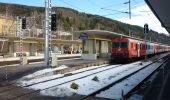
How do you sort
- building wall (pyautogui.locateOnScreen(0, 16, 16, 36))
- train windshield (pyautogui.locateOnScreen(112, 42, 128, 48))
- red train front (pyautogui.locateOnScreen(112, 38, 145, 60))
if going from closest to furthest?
1. red train front (pyautogui.locateOnScreen(112, 38, 145, 60))
2. train windshield (pyautogui.locateOnScreen(112, 42, 128, 48))
3. building wall (pyautogui.locateOnScreen(0, 16, 16, 36))

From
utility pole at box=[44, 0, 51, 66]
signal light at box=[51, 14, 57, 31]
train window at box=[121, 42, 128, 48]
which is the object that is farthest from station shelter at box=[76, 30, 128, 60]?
utility pole at box=[44, 0, 51, 66]

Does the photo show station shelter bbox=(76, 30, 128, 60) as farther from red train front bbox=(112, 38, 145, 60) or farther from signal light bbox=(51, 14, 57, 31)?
signal light bbox=(51, 14, 57, 31)

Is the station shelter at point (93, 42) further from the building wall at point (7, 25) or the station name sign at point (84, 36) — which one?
the building wall at point (7, 25)

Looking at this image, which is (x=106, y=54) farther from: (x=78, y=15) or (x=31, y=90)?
(x=78, y=15)

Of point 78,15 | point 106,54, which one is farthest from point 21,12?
point 106,54

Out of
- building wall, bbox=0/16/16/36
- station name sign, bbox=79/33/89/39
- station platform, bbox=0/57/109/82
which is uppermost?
building wall, bbox=0/16/16/36

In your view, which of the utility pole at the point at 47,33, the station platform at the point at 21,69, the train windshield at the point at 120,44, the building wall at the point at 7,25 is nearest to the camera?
the station platform at the point at 21,69

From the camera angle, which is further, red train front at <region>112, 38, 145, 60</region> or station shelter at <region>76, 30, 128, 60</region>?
station shelter at <region>76, 30, 128, 60</region>

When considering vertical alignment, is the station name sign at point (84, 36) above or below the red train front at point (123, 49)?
above

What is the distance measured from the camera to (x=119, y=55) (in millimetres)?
37438

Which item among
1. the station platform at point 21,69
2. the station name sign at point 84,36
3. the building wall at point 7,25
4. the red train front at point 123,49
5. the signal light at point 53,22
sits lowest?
the station platform at point 21,69

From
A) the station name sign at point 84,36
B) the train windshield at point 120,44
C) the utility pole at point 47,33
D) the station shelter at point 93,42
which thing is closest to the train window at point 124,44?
the train windshield at point 120,44

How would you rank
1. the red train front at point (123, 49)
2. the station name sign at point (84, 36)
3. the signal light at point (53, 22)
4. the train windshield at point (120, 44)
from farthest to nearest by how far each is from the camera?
the station name sign at point (84, 36)
the train windshield at point (120, 44)
the red train front at point (123, 49)
the signal light at point (53, 22)

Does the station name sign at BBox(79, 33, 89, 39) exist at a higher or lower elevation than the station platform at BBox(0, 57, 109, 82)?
higher
